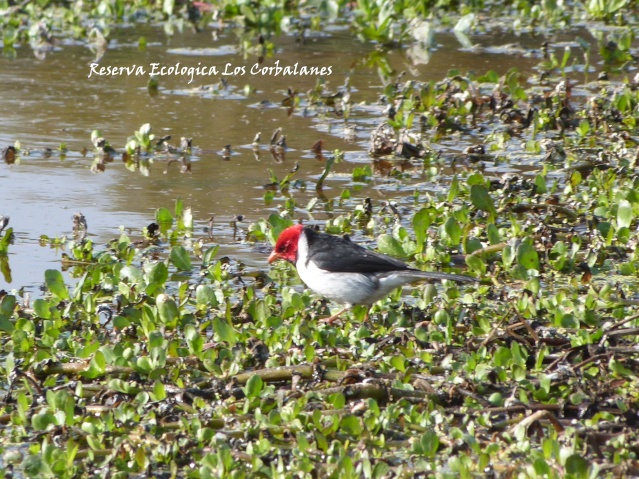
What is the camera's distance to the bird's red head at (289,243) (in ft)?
20.4

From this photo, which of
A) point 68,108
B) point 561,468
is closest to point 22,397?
point 561,468

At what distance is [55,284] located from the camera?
19.1 feet

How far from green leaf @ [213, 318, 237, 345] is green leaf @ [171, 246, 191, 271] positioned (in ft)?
4.27

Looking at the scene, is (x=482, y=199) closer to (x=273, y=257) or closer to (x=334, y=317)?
(x=273, y=257)

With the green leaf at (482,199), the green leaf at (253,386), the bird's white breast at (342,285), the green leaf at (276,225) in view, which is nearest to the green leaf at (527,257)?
the bird's white breast at (342,285)

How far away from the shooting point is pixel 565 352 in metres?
4.92

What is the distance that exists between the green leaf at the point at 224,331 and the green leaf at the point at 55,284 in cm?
110

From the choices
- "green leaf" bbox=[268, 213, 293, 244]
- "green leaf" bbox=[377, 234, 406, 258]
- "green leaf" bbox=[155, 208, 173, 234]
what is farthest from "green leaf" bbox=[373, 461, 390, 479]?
"green leaf" bbox=[155, 208, 173, 234]

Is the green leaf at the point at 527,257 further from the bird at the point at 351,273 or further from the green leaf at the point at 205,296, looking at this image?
the green leaf at the point at 205,296

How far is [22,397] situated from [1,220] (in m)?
2.59

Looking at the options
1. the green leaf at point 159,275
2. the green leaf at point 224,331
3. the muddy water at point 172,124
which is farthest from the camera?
the muddy water at point 172,124

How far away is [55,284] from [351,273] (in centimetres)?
155

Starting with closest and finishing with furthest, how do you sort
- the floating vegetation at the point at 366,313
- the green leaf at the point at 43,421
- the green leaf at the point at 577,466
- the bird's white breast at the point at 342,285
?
the green leaf at the point at 577,466 < the floating vegetation at the point at 366,313 < the green leaf at the point at 43,421 < the bird's white breast at the point at 342,285

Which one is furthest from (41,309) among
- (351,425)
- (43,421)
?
(351,425)
